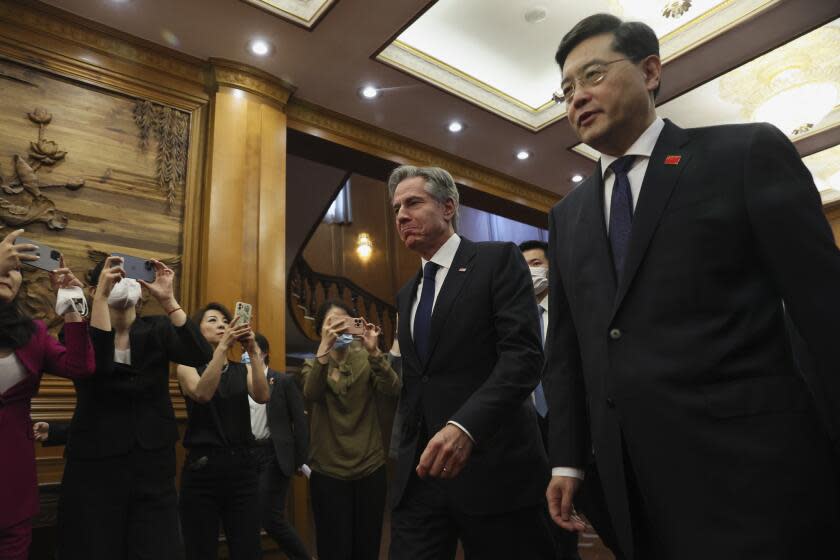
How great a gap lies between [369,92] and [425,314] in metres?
4.04

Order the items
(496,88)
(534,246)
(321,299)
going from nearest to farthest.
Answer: (534,246) → (496,88) → (321,299)

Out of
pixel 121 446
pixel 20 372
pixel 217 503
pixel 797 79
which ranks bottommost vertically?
pixel 217 503

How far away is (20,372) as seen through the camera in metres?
2.15

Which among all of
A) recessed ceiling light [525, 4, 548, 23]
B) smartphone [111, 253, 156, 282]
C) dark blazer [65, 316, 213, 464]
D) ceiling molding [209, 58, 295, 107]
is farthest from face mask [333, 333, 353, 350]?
recessed ceiling light [525, 4, 548, 23]

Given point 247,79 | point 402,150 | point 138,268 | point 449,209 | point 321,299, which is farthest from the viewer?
point 321,299

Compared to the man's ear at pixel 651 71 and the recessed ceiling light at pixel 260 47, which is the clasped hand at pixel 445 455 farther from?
the recessed ceiling light at pixel 260 47

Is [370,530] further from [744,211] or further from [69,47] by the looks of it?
[69,47]

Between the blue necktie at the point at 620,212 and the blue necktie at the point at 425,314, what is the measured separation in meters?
0.68

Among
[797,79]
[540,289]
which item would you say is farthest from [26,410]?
[797,79]

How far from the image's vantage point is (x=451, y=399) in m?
1.64

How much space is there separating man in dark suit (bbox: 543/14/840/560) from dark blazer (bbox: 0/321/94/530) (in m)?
1.77

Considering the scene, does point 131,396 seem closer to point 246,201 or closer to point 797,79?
point 246,201

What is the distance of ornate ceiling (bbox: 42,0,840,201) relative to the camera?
4.45 meters

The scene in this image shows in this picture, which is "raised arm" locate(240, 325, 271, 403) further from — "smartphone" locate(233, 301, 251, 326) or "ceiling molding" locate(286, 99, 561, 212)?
"ceiling molding" locate(286, 99, 561, 212)
